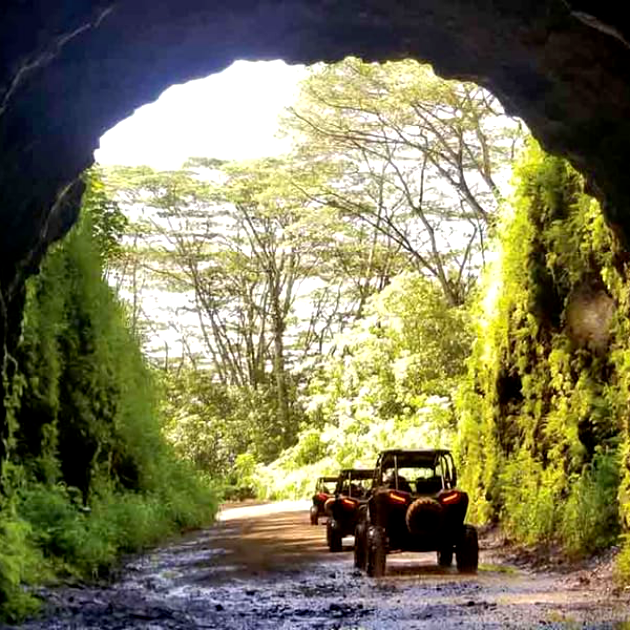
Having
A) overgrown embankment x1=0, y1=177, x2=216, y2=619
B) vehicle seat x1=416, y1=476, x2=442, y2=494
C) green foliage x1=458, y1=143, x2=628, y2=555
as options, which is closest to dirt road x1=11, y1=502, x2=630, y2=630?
overgrown embankment x1=0, y1=177, x2=216, y2=619

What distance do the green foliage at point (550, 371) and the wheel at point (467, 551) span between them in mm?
1430

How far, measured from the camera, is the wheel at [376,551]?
1193 centimetres

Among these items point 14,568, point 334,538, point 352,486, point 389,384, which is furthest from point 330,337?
point 14,568

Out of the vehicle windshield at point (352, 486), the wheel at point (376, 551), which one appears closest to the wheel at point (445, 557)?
the wheel at point (376, 551)

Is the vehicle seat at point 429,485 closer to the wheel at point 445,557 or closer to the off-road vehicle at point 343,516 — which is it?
the wheel at point 445,557

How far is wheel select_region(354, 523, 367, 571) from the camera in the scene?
1284 cm

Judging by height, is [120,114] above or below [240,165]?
below

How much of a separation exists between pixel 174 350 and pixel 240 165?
12.8m

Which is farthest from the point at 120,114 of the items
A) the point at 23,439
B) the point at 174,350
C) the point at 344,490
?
the point at 174,350

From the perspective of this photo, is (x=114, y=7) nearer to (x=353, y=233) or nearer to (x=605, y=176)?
(x=605, y=176)

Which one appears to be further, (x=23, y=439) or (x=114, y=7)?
(x=23, y=439)

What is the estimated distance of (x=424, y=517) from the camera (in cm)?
1185

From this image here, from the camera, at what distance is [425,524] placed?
1188cm

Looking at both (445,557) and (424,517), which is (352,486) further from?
(424,517)
